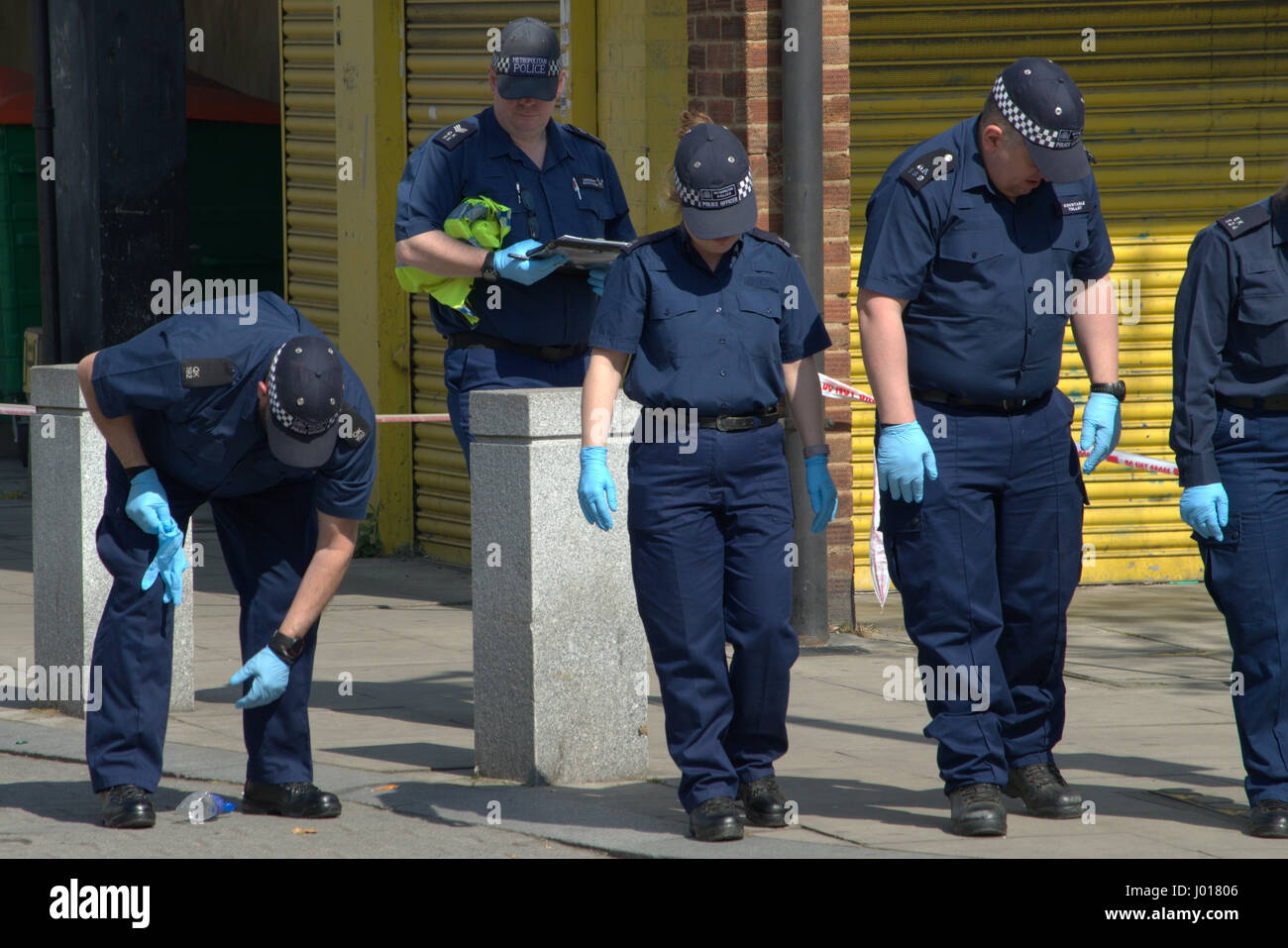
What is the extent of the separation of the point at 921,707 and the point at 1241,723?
6.32ft

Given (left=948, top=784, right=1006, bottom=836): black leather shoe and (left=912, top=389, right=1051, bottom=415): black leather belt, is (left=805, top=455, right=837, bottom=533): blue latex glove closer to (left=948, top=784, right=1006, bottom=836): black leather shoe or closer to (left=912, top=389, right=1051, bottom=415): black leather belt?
(left=912, top=389, right=1051, bottom=415): black leather belt

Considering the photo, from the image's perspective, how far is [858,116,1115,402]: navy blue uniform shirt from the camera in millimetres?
5691

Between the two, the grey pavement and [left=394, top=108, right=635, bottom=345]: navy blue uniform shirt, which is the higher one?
[left=394, top=108, right=635, bottom=345]: navy blue uniform shirt

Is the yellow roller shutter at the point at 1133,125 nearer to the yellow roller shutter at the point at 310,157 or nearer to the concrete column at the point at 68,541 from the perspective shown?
the yellow roller shutter at the point at 310,157

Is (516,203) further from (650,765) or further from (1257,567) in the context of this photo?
(1257,567)

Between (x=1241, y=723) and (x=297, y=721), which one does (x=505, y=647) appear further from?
(x=1241, y=723)

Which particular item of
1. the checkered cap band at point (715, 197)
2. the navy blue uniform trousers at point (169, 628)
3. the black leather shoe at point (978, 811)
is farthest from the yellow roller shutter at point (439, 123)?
the black leather shoe at point (978, 811)

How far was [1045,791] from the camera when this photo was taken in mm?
5902

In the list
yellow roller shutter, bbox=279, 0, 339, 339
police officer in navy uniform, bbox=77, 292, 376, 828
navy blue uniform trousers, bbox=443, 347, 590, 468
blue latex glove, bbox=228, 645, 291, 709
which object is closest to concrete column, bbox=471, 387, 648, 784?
navy blue uniform trousers, bbox=443, 347, 590, 468

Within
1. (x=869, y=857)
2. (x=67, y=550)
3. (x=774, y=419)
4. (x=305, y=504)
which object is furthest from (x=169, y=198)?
(x=869, y=857)

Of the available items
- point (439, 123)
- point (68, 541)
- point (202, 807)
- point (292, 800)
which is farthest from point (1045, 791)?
point (439, 123)

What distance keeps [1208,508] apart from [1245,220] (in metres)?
0.83

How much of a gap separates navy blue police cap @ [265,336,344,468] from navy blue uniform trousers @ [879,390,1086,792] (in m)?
1.58

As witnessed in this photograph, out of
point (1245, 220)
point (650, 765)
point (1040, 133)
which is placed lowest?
point (650, 765)
